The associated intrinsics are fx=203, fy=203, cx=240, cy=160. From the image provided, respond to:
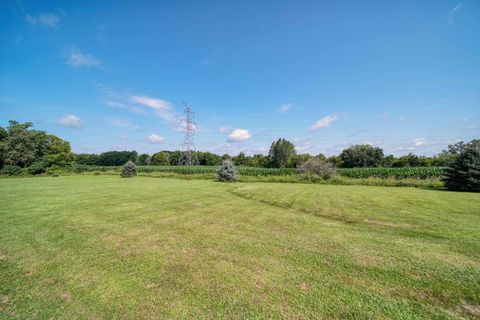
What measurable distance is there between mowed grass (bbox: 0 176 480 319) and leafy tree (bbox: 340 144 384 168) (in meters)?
59.6

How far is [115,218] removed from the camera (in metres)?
7.21

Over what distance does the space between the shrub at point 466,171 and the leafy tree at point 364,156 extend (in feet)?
151

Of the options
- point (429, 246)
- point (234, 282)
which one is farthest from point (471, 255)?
point (234, 282)

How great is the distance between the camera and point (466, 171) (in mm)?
15773

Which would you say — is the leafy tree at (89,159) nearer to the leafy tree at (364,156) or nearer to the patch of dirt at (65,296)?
the leafy tree at (364,156)

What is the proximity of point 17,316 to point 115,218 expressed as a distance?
4823 mm

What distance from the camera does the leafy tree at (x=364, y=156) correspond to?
193 ft

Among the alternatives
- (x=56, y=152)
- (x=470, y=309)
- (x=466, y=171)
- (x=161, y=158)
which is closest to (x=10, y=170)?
(x=56, y=152)

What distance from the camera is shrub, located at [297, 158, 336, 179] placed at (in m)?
26.1

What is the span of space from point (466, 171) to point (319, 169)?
1325 cm

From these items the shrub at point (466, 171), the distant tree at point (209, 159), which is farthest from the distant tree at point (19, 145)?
the shrub at point (466, 171)

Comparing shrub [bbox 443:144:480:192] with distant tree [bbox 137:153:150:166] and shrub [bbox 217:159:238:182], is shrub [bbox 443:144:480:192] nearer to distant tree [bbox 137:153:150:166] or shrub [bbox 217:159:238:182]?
shrub [bbox 217:159:238:182]

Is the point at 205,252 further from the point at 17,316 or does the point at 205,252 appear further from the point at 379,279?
the point at 379,279

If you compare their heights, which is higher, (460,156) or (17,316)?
(460,156)
